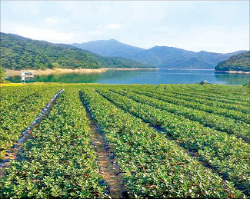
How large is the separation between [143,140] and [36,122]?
14973 millimetres

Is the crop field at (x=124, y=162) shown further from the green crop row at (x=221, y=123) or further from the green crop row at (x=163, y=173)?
the green crop row at (x=221, y=123)

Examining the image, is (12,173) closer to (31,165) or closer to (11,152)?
(31,165)

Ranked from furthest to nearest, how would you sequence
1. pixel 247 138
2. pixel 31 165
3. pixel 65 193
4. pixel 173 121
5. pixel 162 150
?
pixel 173 121, pixel 247 138, pixel 162 150, pixel 31 165, pixel 65 193

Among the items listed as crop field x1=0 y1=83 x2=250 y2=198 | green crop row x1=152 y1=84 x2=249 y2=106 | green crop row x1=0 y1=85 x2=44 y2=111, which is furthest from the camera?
green crop row x1=152 y1=84 x2=249 y2=106

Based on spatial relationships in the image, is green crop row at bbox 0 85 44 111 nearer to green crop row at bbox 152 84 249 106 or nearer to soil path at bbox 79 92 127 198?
soil path at bbox 79 92 127 198

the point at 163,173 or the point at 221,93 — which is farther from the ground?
the point at 221,93

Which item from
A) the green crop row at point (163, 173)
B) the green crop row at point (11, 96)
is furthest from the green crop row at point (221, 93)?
the green crop row at point (11, 96)

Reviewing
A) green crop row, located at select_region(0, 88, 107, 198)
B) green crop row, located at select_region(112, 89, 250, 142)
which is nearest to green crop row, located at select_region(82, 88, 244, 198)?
green crop row, located at select_region(0, 88, 107, 198)

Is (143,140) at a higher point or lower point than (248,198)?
higher

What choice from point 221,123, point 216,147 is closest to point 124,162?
point 216,147

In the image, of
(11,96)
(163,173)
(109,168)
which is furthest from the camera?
(11,96)

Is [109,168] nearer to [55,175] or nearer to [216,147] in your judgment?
[55,175]

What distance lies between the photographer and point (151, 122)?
71.0ft

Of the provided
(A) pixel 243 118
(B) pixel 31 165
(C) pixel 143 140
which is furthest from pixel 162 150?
(A) pixel 243 118
